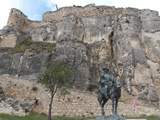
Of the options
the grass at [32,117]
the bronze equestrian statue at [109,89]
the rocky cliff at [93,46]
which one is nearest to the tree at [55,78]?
the grass at [32,117]

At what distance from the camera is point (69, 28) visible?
2019 inches

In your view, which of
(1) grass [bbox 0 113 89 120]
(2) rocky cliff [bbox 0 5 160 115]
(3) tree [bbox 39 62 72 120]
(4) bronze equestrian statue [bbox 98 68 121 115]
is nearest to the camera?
(4) bronze equestrian statue [bbox 98 68 121 115]

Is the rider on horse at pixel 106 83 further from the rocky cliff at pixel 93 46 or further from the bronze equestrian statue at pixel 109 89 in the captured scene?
the rocky cliff at pixel 93 46

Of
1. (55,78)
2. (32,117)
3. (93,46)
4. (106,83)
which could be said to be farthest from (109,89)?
(93,46)

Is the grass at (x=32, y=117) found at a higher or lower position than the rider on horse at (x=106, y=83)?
lower

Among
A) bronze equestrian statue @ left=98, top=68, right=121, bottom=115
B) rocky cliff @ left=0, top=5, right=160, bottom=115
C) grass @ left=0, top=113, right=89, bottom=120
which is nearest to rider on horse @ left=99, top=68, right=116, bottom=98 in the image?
bronze equestrian statue @ left=98, top=68, right=121, bottom=115

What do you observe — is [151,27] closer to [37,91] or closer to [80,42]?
[80,42]

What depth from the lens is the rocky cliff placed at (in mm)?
45500

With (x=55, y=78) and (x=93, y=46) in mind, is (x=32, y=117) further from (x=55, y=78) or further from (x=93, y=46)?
(x=93, y=46)

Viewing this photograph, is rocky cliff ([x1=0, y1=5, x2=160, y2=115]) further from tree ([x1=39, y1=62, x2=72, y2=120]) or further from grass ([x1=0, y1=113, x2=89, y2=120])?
tree ([x1=39, y1=62, x2=72, y2=120])

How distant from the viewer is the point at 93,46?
49.6 m

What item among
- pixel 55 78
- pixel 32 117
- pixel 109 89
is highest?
pixel 55 78

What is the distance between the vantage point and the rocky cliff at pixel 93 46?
4550 centimetres

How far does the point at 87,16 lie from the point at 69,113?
60.6ft
